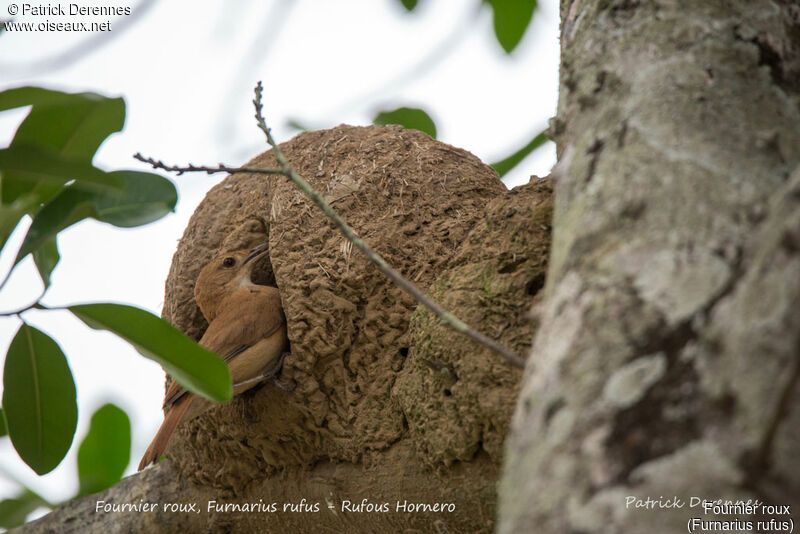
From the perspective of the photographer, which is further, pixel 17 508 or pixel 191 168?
pixel 17 508

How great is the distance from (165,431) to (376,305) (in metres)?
1.24

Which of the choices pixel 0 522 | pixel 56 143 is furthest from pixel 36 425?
pixel 0 522

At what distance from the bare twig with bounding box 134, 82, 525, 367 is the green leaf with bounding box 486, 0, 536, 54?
1452 mm

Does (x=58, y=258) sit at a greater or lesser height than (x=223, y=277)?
greater

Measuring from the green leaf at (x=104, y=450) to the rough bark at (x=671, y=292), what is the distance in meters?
3.26

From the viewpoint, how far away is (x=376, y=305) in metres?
3.88

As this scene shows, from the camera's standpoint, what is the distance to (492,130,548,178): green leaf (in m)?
4.39

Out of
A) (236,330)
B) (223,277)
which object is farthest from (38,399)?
(223,277)

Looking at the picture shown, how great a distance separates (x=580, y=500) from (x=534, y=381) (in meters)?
0.28

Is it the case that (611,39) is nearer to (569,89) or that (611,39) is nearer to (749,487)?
(569,89)

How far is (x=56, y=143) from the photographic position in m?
2.92

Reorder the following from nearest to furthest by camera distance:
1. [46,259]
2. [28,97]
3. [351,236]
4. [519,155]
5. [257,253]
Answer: [351,236]
[28,97]
[46,259]
[519,155]
[257,253]

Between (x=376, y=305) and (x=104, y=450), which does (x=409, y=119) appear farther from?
(x=104, y=450)

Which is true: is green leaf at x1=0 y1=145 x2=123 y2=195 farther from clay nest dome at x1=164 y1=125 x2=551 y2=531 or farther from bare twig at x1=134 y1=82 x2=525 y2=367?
clay nest dome at x1=164 y1=125 x2=551 y2=531
